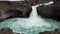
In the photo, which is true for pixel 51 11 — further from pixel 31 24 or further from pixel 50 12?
pixel 31 24

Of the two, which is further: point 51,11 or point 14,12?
point 14,12

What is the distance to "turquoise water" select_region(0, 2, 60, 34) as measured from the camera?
461 inches

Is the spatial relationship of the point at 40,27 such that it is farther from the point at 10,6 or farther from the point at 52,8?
the point at 10,6

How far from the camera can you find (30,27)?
12.3 metres

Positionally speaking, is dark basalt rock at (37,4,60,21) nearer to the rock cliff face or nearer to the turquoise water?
the rock cliff face

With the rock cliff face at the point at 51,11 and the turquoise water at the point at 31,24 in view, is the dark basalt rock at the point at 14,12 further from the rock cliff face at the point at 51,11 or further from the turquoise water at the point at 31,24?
the rock cliff face at the point at 51,11

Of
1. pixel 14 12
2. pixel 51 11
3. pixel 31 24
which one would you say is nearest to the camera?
pixel 31 24

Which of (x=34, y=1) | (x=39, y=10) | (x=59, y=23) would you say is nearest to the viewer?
(x=59, y=23)

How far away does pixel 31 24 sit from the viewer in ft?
43.2

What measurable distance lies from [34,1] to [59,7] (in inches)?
283

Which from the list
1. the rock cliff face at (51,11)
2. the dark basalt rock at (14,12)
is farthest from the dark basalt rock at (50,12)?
the dark basalt rock at (14,12)

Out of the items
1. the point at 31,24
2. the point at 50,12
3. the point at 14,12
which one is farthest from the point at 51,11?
the point at 14,12

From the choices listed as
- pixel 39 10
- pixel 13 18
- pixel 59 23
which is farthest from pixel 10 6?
pixel 59 23

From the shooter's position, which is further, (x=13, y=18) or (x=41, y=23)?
(x=13, y=18)
